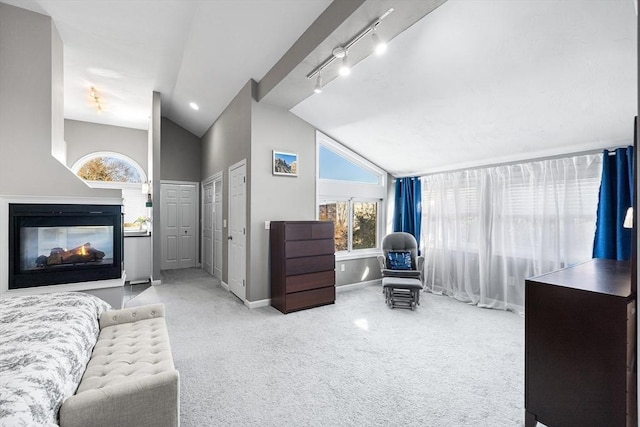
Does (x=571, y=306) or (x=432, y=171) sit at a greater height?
(x=432, y=171)

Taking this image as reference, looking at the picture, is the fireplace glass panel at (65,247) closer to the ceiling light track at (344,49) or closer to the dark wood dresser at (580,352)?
the ceiling light track at (344,49)

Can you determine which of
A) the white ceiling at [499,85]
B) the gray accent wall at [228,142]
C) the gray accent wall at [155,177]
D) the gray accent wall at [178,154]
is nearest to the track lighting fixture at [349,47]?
the white ceiling at [499,85]

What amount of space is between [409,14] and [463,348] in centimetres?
292

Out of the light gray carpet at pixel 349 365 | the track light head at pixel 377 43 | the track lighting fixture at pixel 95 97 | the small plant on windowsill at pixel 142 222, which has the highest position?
the track lighting fixture at pixel 95 97

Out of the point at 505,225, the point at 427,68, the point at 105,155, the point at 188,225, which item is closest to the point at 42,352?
the point at 427,68

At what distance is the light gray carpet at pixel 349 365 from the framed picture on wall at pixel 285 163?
1906mm

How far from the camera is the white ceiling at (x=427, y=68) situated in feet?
6.88

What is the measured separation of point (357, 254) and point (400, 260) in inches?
32.9

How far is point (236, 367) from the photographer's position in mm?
2391

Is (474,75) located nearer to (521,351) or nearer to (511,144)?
(511,144)

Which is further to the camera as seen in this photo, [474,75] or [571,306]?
[474,75]

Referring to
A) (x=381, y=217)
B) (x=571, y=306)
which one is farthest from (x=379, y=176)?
(x=571, y=306)

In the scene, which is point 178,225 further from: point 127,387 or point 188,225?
point 127,387

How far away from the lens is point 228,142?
15.9 ft
